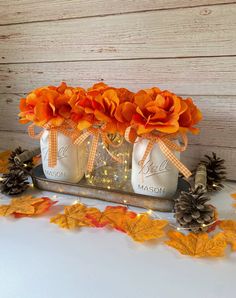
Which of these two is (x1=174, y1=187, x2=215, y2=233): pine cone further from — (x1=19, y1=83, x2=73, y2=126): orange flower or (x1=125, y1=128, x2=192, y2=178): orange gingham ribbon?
(x1=19, y1=83, x2=73, y2=126): orange flower

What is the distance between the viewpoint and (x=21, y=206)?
0.65 m

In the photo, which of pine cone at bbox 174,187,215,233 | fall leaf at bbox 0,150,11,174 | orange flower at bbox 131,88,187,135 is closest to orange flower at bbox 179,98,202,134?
orange flower at bbox 131,88,187,135

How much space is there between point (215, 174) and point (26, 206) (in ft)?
1.65

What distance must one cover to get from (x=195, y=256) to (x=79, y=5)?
2.40 feet

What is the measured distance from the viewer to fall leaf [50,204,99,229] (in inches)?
23.0

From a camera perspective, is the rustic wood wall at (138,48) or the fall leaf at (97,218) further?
the rustic wood wall at (138,48)

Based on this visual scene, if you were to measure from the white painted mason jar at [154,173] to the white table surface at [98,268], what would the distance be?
133 millimetres

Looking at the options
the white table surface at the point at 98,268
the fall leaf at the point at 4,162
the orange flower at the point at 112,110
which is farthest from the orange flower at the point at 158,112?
the fall leaf at the point at 4,162

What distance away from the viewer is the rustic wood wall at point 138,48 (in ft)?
2.28

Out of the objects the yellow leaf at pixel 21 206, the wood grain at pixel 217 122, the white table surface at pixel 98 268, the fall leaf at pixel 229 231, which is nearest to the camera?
the white table surface at pixel 98 268

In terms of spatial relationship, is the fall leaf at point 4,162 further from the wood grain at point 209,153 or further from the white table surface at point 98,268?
the wood grain at point 209,153

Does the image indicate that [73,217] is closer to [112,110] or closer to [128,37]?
[112,110]

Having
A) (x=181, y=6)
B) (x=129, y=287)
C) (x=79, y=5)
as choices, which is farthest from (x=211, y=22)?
(x=129, y=287)

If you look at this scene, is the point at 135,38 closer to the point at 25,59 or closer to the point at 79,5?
the point at 79,5
